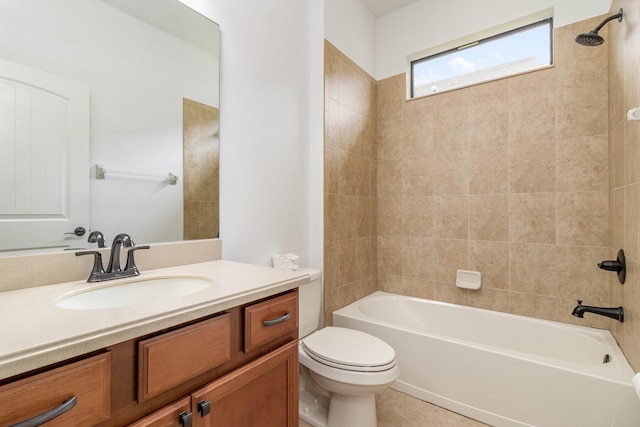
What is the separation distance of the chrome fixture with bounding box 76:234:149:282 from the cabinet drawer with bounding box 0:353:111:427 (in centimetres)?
53

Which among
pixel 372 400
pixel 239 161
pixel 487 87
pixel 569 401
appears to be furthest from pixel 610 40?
pixel 372 400

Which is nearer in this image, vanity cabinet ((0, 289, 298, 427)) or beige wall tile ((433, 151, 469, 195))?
vanity cabinet ((0, 289, 298, 427))

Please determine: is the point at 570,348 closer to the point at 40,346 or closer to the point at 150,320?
the point at 150,320

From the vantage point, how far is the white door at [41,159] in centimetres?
93

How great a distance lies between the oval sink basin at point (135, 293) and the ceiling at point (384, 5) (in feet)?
8.39

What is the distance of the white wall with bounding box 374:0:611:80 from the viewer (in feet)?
6.34

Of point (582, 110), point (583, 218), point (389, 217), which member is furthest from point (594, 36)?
point (389, 217)

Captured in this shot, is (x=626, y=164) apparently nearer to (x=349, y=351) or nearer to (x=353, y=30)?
(x=349, y=351)

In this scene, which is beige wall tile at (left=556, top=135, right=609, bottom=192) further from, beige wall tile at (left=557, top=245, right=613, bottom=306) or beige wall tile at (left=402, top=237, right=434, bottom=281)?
beige wall tile at (left=402, top=237, right=434, bottom=281)

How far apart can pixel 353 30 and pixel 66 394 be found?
2.66m

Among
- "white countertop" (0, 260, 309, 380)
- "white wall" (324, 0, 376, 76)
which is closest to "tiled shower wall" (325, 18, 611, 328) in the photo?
"white wall" (324, 0, 376, 76)

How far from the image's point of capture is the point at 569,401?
4.66 feet

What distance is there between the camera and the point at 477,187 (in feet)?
7.33

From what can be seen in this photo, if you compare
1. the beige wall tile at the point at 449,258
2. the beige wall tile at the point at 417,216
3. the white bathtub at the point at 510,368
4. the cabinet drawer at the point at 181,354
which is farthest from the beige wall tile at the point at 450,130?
the cabinet drawer at the point at 181,354
